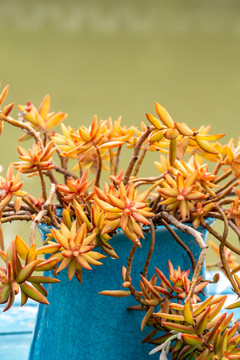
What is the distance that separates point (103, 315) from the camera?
0.49 m

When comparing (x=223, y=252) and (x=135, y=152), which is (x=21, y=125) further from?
(x=223, y=252)

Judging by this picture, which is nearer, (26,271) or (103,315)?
(26,271)

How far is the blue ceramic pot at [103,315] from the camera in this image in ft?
1.62

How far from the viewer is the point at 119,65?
3811mm

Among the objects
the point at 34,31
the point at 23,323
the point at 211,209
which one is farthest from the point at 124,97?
the point at 211,209

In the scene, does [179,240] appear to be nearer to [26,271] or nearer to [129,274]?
[129,274]

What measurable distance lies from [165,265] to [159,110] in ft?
0.51

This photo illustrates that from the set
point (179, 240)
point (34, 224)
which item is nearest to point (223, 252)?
point (179, 240)

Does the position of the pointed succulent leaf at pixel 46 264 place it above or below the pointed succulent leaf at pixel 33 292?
above

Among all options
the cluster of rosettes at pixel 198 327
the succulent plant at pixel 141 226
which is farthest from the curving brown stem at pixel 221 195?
the cluster of rosettes at pixel 198 327

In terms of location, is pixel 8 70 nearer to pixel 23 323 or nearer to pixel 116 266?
pixel 23 323

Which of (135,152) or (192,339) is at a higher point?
(135,152)

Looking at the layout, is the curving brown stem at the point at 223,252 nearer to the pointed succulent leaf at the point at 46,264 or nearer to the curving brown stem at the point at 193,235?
the curving brown stem at the point at 193,235

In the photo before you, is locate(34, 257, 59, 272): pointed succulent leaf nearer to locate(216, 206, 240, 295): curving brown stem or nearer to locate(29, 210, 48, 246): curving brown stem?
locate(29, 210, 48, 246): curving brown stem
